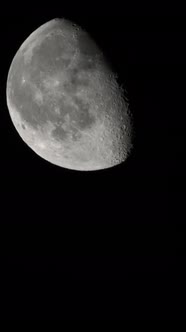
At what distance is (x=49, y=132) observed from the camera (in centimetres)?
522

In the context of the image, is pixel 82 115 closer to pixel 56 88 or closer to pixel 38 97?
pixel 56 88

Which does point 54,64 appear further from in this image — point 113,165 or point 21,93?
point 113,165

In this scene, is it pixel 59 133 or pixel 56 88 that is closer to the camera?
pixel 56 88

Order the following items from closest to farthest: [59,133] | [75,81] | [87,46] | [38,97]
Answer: [75,81]
[87,46]
[38,97]
[59,133]

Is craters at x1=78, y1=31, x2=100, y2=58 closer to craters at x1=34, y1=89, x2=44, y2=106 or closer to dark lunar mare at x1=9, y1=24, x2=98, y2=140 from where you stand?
dark lunar mare at x1=9, y1=24, x2=98, y2=140

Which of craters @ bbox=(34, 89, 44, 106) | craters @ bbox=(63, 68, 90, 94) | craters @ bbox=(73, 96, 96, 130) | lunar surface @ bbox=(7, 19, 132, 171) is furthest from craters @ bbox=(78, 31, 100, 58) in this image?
craters @ bbox=(34, 89, 44, 106)

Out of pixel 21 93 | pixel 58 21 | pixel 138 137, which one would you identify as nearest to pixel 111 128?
pixel 138 137

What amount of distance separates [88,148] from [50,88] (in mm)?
877

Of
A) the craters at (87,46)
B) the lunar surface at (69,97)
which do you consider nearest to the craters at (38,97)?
the lunar surface at (69,97)

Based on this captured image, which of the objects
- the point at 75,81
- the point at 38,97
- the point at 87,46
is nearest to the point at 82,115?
the point at 75,81

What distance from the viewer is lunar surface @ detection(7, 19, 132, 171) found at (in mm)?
4848

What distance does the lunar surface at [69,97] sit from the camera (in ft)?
15.9

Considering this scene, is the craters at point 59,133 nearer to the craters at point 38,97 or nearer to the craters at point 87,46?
the craters at point 38,97

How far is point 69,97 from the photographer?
486 cm
